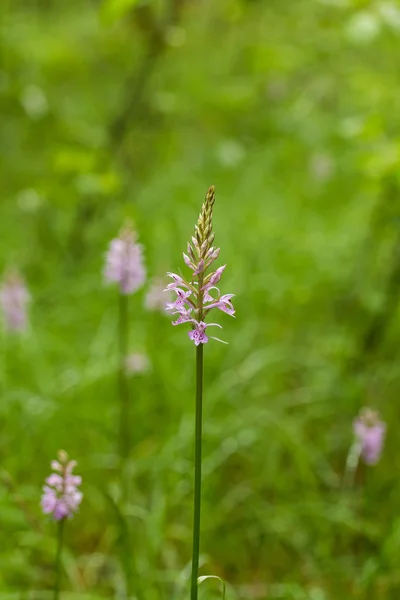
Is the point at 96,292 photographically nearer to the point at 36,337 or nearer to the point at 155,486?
the point at 36,337

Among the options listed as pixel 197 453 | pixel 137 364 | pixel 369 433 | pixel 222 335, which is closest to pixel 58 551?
pixel 197 453

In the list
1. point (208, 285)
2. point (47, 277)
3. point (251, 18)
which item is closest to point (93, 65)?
point (251, 18)

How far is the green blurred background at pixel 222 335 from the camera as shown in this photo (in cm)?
289

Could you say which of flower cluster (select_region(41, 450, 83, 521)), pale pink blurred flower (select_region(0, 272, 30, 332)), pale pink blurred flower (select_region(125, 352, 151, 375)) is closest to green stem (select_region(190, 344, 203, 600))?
flower cluster (select_region(41, 450, 83, 521))

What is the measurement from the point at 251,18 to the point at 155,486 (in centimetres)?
395

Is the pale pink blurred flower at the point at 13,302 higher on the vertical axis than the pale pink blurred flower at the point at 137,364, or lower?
higher

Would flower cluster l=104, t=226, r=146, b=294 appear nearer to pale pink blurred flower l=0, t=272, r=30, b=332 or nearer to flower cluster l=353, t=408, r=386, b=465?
flower cluster l=353, t=408, r=386, b=465

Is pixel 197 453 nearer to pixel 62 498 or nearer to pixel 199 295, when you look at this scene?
pixel 199 295

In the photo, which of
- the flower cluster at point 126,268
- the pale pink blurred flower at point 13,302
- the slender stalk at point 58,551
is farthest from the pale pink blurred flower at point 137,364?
the slender stalk at point 58,551

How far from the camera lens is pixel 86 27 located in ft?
16.5

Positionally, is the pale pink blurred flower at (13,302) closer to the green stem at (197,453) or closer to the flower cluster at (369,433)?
the flower cluster at (369,433)

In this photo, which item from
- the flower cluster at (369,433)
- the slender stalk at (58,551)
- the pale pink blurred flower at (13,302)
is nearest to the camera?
the slender stalk at (58,551)

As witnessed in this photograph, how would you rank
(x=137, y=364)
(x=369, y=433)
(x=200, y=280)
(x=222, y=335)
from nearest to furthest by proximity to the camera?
(x=200, y=280) < (x=369, y=433) < (x=137, y=364) < (x=222, y=335)

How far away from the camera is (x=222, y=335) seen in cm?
428
